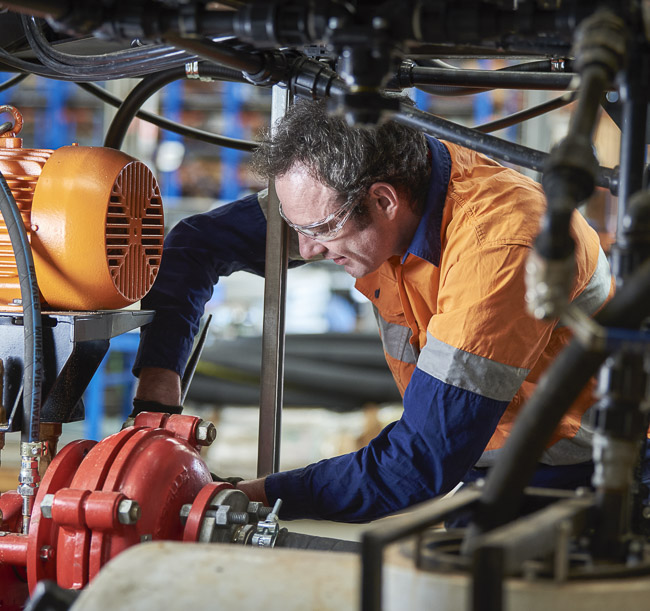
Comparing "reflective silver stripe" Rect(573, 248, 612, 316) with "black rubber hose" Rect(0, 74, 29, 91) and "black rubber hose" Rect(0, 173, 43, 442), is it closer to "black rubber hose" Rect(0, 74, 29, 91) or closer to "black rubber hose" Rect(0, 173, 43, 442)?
"black rubber hose" Rect(0, 173, 43, 442)

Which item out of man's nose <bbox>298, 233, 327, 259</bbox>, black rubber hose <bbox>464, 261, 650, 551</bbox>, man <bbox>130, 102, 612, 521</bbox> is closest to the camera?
black rubber hose <bbox>464, 261, 650, 551</bbox>

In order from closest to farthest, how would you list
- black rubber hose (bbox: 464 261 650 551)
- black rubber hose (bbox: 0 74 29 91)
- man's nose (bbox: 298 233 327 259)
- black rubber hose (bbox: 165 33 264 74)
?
black rubber hose (bbox: 464 261 650 551), black rubber hose (bbox: 165 33 264 74), man's nose (bbox: 298 233 327 259), black rubber hose (bbox: 0 74 29 91)

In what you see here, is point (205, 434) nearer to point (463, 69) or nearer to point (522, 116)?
point (463, 69)

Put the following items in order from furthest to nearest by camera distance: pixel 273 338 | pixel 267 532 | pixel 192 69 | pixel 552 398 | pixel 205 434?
1. pixel 273 338
2. pixel 192 69
3. pixel 205 434
4. pixel 267 532
5. pixel 552 398

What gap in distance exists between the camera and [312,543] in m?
1.02

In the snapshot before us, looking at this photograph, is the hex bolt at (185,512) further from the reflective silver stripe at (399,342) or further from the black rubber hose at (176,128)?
the black rubber hose at (176,128)

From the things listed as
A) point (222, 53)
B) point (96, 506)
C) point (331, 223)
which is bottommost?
point (96, 506)

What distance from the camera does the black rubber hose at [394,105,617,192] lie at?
1.03 metres

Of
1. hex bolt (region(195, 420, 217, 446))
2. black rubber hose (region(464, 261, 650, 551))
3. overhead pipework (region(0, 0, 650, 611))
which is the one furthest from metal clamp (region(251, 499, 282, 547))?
black rubber hose (region(464, 261, 650, 551))

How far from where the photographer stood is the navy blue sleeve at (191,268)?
1.49 m

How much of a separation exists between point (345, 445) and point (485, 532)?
336 cm

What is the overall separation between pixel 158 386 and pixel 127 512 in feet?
1.92

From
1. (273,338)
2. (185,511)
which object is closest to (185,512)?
(185,511)

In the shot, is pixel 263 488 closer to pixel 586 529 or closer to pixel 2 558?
pixel 2 558
